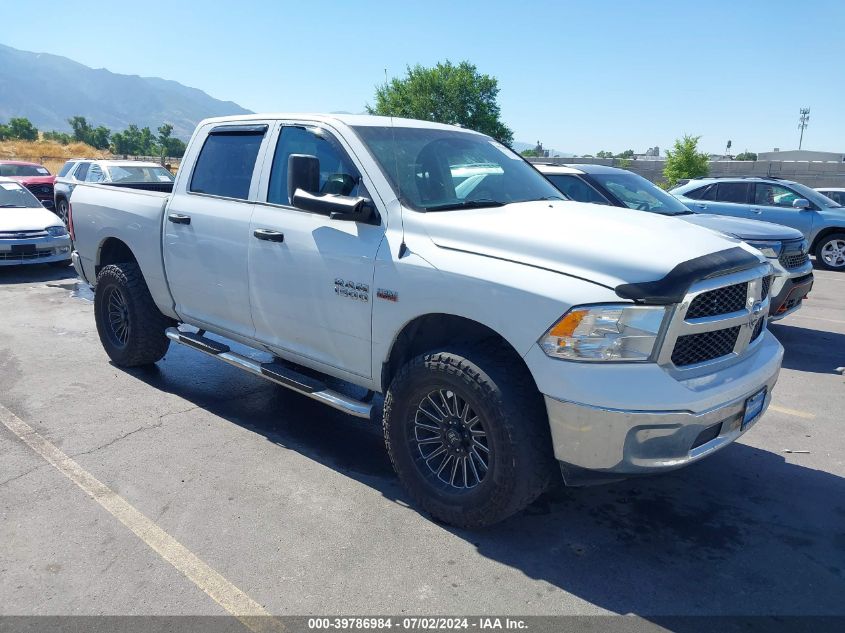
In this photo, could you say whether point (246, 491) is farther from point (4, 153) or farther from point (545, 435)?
point (4, 153)

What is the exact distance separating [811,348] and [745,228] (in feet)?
4.94

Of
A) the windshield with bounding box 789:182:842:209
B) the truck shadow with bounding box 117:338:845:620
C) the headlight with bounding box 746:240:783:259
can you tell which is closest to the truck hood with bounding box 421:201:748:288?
the truck shadow with bounding box 117:338:845:620

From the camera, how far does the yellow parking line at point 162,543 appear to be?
2762 millimetres

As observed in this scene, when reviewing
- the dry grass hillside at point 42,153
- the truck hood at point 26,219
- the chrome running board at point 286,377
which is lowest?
the chrome running board at point 286,377

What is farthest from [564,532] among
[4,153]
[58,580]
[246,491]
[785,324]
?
[4,153]

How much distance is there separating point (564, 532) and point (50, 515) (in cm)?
275

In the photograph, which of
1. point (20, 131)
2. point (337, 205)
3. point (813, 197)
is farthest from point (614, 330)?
point (20, 131)

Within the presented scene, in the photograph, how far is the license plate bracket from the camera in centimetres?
323

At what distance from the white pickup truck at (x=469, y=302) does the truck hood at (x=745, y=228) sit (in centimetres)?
350

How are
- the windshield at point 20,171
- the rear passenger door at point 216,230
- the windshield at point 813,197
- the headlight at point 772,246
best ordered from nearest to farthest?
the rear passenger door at point 216,230
the headlight at point 772,246
the windshield at point 813,197
the windshield at point 20,171

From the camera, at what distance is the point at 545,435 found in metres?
3.08

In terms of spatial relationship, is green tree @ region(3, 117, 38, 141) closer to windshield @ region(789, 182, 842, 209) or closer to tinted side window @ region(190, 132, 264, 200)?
windshield @ region(789, 182, 842, 209)

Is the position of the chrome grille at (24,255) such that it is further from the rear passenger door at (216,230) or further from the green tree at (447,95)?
the green tree at (447,95)

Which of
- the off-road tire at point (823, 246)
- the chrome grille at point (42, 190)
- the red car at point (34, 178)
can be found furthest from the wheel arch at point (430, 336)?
the chrome grille at point (42, 190)
